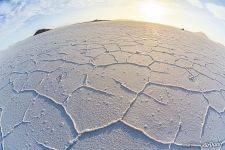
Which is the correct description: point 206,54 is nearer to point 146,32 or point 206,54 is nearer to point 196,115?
point 146,32

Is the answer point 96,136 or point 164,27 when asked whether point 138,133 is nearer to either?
point 96,136

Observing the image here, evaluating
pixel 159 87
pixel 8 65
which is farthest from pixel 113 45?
pixel 8 65

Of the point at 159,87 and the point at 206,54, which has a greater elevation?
the point at 159,87

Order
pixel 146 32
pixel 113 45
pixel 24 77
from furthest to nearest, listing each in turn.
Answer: pixel 146 32 → pixel 113 45 → pixel 24 77

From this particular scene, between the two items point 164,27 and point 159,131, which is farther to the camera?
point 164,27

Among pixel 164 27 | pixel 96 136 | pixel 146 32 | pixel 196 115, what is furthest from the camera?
pixel 164 27

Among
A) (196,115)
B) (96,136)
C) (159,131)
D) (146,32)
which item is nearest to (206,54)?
(146,32)
